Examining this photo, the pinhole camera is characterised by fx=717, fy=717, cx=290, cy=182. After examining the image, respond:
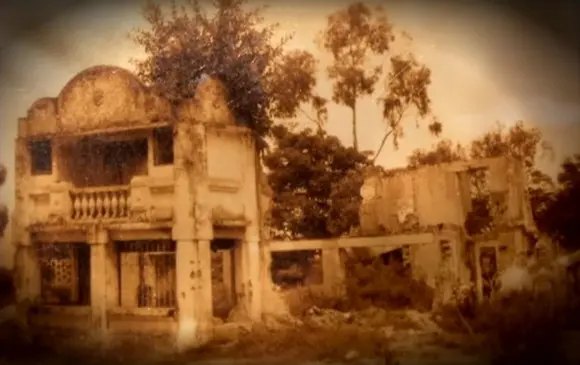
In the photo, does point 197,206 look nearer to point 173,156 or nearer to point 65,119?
point 173,156

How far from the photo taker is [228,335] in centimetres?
335

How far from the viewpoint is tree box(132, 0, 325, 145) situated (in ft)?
11.1

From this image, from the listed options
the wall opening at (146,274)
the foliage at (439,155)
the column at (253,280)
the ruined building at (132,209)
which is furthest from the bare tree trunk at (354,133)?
the wall opening at (146,274)

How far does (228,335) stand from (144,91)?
1.22m

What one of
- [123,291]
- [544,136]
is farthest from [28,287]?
[544,136]

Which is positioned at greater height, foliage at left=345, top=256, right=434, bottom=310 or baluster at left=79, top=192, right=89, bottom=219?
baluster at left=79, top=192, right=89, bottom=219

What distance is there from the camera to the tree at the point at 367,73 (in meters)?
3.37

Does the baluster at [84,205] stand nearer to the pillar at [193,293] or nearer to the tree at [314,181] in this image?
the pillar at [193,293]

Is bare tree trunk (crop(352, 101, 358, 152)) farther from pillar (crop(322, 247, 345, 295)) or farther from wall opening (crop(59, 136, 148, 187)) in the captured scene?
wall opening (crop(59, 136, 148, 187))

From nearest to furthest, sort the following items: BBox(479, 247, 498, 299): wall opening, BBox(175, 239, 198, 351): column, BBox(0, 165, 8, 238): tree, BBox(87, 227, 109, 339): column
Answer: BBox(479, 247, 498, 299): wall opening, BBox(175, 239, 198, 351): column, BBox(87, 227, 109, 339): column, BBox(0, 165, 8, 238): tree

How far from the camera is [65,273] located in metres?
3.51

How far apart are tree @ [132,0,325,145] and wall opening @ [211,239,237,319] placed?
0.57 meters

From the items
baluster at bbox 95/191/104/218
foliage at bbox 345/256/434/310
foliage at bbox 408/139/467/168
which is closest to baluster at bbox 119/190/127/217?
baluster at bbox 95/191/104/218

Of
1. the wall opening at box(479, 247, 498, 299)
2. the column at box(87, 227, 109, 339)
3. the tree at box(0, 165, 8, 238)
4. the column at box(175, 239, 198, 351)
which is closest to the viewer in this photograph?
the wall opening at box(479, 247, 498, 299)
